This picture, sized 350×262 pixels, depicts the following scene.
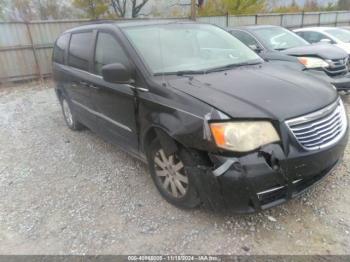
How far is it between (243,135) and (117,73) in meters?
1.38

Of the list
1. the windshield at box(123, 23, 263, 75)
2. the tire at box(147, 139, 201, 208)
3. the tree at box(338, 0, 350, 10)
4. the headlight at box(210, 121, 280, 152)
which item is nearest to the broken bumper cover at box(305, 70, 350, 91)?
the windshield at box(123, 23, 263, 75)

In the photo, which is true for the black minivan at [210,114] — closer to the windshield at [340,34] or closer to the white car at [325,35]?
the white car at [325,35]

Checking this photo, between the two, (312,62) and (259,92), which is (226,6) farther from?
(259,92)

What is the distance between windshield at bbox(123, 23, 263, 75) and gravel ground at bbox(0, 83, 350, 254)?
1384mm

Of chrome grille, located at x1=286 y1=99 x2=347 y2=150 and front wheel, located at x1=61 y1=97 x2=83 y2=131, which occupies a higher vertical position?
chrome grille, located at x1=286 y1=99 x2=347 y2=150

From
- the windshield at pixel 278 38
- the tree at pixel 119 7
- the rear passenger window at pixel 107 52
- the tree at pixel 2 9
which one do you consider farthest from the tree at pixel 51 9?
the rear passenger window at pixel 107 52

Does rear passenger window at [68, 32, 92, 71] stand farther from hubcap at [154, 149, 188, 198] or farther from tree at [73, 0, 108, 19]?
tree at [73, 0, 108, 19]

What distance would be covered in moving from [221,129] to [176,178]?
0.79 meters

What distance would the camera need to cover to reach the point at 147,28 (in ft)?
11.2

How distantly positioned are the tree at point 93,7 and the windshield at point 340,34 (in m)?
15.3

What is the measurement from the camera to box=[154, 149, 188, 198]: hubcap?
271cm

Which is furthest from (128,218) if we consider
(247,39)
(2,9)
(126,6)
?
(126,6)

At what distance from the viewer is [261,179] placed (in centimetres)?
220

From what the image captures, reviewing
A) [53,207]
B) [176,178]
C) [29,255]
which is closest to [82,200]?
[53,207]
